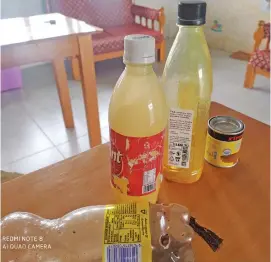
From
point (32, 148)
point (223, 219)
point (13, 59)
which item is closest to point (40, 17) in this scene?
point (13, 59)

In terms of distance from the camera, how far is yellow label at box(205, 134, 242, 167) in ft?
2.03

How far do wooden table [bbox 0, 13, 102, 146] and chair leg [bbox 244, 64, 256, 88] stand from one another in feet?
4.09

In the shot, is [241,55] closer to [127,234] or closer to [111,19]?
[111,19]

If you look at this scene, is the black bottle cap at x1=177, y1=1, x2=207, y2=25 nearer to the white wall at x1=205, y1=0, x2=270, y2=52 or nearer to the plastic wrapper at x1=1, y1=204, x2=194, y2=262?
the plastic wrapper at x1=1, y1=204, x2=194, y2=262

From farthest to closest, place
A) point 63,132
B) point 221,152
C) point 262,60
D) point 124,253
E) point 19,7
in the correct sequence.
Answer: point 19,7, point 262,60, point 63,132, point 221,152, point 124,253

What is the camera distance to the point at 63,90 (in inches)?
65.0

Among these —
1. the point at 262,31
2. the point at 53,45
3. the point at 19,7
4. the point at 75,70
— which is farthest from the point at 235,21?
the point at 53,45

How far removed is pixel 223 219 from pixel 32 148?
122 cm

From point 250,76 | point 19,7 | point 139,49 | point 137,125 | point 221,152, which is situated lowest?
point 250,76

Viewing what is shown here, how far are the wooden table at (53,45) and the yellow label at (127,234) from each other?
0.89m

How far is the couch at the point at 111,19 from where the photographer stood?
2350 millimetres

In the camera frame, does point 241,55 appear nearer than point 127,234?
No

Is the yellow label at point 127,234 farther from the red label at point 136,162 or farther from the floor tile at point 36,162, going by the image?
the floor tile at point 36,162

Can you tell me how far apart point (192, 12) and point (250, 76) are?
1890mm
